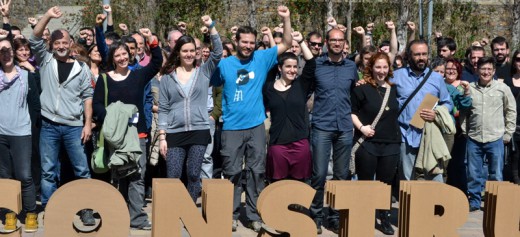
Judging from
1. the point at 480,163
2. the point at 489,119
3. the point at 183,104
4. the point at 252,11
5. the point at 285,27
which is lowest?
the point at 480,163

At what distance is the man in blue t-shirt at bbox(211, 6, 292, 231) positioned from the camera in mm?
8703

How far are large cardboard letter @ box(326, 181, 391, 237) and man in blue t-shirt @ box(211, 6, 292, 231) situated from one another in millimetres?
1996

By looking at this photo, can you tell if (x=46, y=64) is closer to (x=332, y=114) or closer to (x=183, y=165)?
(x=183, y=165)

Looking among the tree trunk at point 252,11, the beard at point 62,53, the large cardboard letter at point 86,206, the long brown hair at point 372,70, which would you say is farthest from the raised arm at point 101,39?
the tree trunk at point 252,11

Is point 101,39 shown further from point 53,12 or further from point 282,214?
point 282,214

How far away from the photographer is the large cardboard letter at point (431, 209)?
22.5ft

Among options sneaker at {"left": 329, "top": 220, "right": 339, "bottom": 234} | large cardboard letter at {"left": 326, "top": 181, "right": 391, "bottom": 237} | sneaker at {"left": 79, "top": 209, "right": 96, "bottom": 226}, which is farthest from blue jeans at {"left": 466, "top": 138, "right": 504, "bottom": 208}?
sneaker at {"left": 79, "top": 209, "right": 96, "bottom": 226}

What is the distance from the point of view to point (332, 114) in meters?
8.78

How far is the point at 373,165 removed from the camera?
8.87m

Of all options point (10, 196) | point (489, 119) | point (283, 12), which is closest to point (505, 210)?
point (283, 12)

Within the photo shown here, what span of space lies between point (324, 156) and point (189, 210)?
2.46 metres

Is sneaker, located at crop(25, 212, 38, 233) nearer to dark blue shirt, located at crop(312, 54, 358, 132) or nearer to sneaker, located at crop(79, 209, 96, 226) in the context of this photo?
sneaker, located at crop(79, 209, 96, 226)

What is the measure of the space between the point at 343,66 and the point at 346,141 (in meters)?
0.75

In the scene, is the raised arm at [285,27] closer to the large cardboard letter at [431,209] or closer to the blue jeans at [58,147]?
the blue jeans at [58,147]
